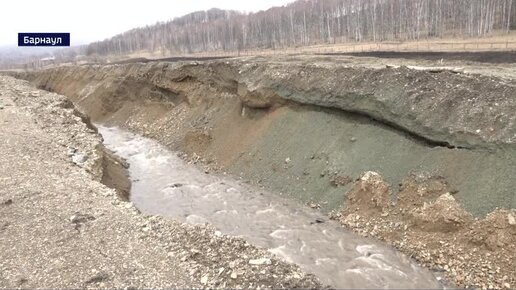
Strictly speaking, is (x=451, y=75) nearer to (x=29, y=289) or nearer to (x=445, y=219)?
(x=445, y=219)

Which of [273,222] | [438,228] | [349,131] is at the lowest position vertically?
[273,222]

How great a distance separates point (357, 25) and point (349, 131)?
162 feet

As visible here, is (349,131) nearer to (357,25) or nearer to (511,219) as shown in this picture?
(511,219)

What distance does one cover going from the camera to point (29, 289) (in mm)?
9703

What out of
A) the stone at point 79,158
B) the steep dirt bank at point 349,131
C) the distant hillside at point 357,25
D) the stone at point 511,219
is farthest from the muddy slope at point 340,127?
the distant hillside at point 357,25

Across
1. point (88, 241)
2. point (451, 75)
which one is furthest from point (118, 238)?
point (451, 75)

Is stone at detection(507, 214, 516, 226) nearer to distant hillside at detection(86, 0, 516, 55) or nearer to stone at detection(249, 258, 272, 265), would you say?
stone at detection(249, 258, 272, 265)

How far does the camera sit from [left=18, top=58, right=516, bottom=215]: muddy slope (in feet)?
45.8

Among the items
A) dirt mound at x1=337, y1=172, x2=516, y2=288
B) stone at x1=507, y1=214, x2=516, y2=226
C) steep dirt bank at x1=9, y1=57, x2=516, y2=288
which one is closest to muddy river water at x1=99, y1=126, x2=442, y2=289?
dirt mound at x1=337, y1=172, x2=516, y2=288

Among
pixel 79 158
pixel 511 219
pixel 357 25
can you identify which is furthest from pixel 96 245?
pixel 357 25

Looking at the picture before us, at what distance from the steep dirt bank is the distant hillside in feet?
115

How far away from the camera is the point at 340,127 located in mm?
19234

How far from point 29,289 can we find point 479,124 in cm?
1426

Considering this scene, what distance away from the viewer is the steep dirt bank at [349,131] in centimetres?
1351
